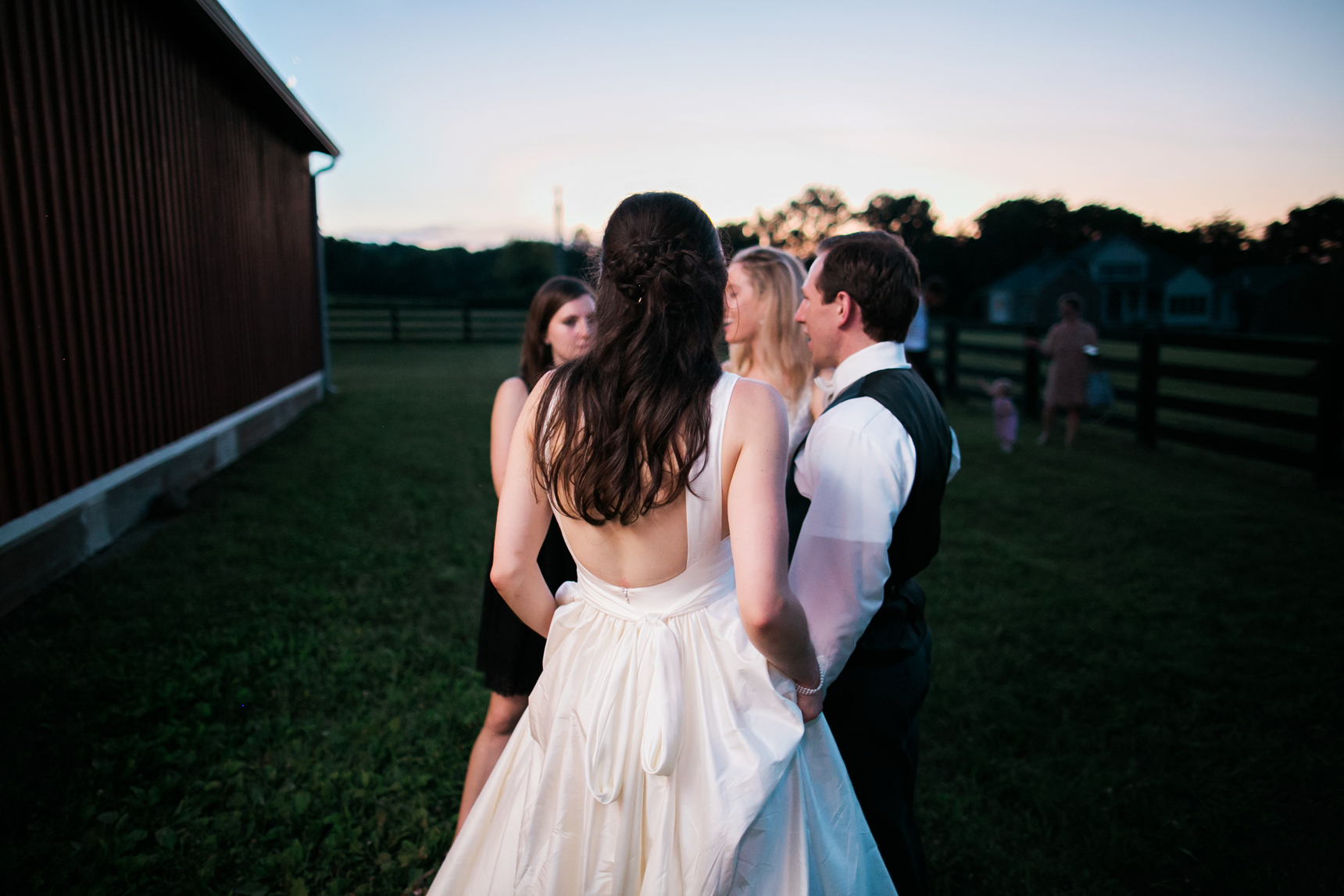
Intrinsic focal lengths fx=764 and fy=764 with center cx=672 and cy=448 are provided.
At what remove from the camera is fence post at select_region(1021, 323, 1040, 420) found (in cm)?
1154

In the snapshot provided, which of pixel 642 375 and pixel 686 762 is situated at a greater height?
pixel 642 375

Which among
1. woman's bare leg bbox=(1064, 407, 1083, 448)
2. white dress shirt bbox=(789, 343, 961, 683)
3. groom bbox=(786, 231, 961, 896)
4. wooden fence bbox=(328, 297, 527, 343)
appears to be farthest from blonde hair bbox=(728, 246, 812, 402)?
wooden fence bbox=(328, 297, 527, 343)

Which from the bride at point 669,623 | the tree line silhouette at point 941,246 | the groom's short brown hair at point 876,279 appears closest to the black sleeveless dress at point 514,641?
the bride at point 669,623

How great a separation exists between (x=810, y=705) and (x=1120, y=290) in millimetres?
70084

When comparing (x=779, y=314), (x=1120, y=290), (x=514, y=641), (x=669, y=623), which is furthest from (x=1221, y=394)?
(x=1120, y=290)

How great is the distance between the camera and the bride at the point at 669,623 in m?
1.32

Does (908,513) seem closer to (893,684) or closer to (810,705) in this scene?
(893,684)

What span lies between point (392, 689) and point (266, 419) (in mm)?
7169

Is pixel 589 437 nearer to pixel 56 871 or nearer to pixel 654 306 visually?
pixel 654 306

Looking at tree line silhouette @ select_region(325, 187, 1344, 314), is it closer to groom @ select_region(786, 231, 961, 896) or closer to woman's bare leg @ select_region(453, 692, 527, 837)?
groom @ select_region(786, 231, 961, 896)

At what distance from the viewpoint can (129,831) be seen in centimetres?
251

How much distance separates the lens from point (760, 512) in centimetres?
129

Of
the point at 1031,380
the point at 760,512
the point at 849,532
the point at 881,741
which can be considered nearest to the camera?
the point at 760,512

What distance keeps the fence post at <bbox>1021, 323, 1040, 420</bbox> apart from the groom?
10.6 metres
